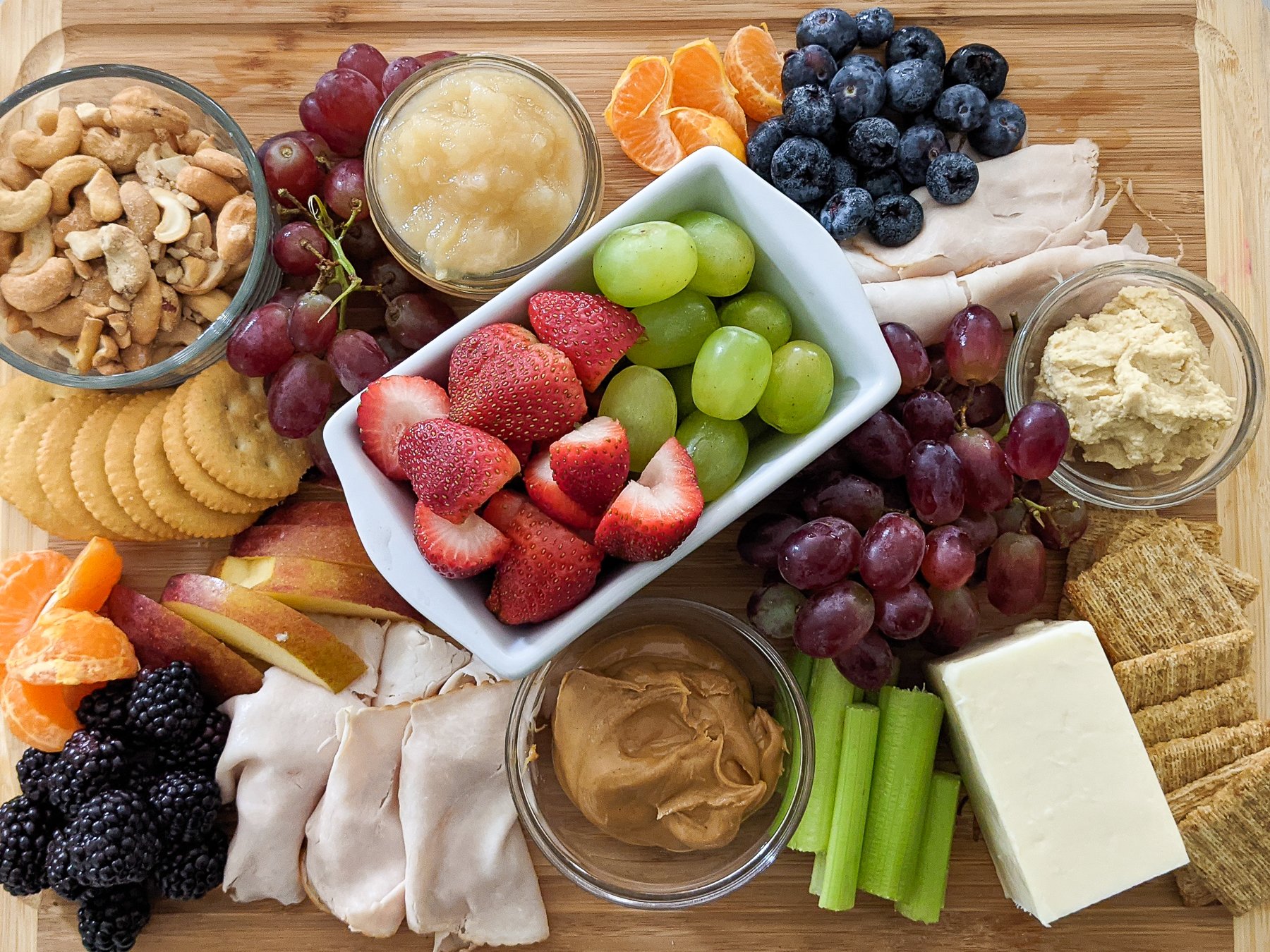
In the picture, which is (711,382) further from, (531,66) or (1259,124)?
(1259,124)

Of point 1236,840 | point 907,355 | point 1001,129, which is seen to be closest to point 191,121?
point 907,355

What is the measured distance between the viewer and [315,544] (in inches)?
53.8

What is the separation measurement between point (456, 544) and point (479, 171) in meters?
0.47

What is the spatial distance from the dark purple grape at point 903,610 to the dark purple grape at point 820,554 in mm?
64

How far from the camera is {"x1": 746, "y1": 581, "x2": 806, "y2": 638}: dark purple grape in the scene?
1.30 m

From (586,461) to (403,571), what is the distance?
0.76 ft

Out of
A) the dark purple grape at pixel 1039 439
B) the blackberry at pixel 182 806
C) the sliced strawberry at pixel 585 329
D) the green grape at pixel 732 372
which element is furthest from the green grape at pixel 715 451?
the blackberry at pixel 182 806

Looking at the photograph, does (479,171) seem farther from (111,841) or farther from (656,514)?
(111,841)

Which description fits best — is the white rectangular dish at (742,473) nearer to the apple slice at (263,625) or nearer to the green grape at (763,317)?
the green grape at (763,317)

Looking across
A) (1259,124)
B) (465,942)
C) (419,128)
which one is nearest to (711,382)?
(419,128)

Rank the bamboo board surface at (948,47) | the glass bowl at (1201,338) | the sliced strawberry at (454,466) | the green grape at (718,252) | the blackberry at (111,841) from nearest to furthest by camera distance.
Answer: the sliced strawberry at (454,466) → the green grape at (718,252) → the blackberry at (111,841) → the glass bowl at (1201,338) → the bamboo board surface at (948,47)

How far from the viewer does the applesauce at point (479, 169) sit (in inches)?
46.9

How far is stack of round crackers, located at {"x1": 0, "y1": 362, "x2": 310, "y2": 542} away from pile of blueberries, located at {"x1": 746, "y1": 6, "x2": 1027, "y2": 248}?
2.68ft

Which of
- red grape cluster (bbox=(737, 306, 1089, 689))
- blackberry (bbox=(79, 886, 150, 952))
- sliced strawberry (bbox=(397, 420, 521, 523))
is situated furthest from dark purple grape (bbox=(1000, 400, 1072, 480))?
blackberry (bbox=(79, 886, 150, 952))
